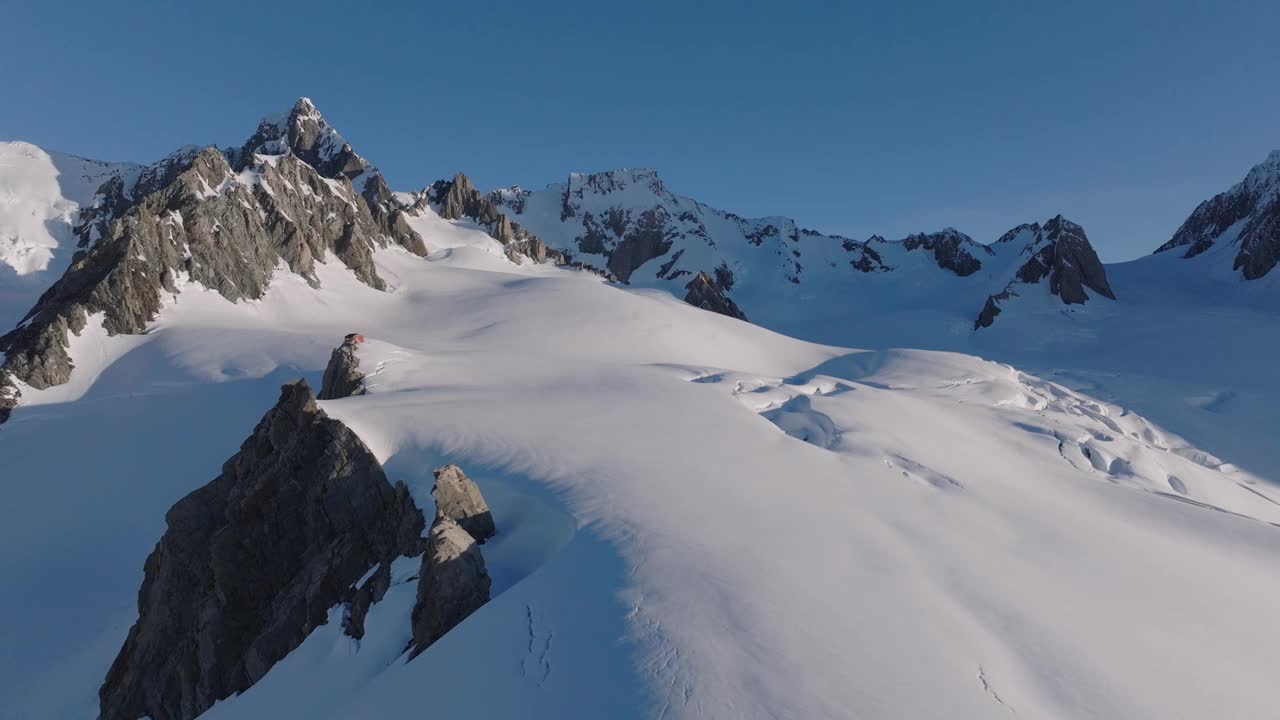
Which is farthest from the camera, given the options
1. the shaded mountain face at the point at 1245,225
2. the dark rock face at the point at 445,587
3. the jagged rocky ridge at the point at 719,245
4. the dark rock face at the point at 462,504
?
the jagged rocky ridge at the point at 719,245

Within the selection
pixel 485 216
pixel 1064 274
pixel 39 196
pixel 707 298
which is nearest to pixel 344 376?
pixel 707 298

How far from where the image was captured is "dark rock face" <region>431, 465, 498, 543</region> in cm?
1249

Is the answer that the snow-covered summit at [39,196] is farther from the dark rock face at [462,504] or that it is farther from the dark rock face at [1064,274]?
the dark rock face at [1064,274]

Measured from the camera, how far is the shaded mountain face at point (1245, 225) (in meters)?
69.7

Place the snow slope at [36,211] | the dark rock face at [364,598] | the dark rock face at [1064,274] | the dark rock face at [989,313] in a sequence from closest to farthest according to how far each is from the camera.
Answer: the dark rock face at [364,598], the snow slope at [36,211], the dark rock face at [989,313], the dark rock face at [1064,274]

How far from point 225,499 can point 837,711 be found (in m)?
17.2

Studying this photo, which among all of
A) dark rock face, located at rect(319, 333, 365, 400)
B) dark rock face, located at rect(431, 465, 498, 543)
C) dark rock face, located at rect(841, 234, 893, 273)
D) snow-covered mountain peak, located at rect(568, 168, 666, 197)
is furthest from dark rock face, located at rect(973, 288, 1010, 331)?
snow-covered mountain peak, located at rect(568, 168, 666, 197)

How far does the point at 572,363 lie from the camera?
29547 millimetres

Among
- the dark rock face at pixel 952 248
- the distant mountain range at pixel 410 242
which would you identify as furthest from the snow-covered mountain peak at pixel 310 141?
the dark rock face at pixel 952 248

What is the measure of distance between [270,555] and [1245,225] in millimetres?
113552

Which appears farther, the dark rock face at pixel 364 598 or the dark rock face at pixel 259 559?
the dark rock face at pixel 259 559

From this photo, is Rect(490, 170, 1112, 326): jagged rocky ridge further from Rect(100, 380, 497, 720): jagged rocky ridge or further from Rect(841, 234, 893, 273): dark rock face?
Rect(100, 380, 497, 720): jagged rocky ridge

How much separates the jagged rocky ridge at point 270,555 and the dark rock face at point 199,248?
22.5 m

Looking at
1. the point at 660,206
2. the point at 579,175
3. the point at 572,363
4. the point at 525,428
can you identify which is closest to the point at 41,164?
the point at 579,175
